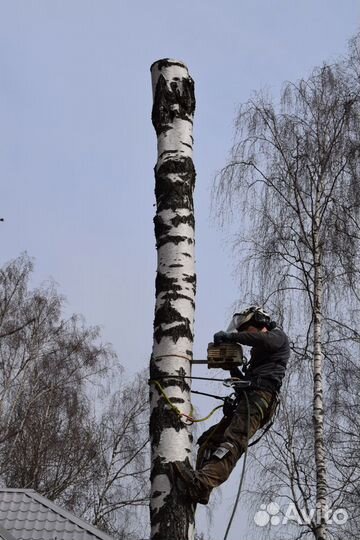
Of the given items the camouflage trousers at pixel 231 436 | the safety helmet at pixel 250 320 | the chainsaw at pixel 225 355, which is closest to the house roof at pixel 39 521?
the camouflage trousers at pixel 231 436

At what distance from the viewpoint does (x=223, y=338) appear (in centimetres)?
536

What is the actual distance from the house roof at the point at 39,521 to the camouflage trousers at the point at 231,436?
744cm

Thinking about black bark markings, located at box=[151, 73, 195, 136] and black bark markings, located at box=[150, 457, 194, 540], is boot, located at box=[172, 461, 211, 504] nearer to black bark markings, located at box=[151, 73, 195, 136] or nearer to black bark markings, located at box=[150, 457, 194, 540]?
black bark markings, located at box=[150, 457, 194, 540]

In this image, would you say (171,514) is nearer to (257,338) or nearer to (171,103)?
(257,338)

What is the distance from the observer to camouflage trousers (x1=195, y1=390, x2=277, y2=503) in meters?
5.01

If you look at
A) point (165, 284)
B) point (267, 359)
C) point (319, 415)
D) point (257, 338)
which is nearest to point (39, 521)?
point (319, 415)

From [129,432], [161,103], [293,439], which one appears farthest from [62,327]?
[161,103]

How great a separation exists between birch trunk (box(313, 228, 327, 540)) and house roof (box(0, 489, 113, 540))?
114 inches

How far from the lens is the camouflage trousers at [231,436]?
501cm

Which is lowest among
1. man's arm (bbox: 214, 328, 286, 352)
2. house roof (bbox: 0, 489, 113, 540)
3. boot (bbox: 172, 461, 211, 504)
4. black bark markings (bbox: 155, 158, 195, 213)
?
boot (bbox: 172, 461, 211, 504)

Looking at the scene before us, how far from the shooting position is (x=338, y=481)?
1335 cm

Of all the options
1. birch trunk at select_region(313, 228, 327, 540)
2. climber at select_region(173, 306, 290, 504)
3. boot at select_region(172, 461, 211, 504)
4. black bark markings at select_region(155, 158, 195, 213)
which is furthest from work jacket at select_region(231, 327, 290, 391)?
birch trunk at select_region(313, 228, 327, 540)

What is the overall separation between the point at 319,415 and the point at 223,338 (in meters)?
6.75

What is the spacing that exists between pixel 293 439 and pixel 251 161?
4.35m
